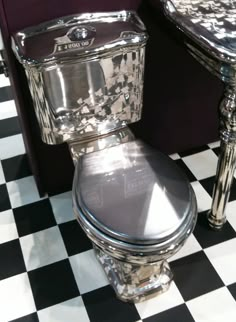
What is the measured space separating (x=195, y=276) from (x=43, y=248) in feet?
1.77

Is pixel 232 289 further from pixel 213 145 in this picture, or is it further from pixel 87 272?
pixel 213 145

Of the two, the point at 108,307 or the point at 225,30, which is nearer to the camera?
the point at 225,30

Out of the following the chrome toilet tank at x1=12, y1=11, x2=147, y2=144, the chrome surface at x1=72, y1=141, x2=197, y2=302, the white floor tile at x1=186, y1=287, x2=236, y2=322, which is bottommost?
the white floor tile at x1=186, y1=287, x2=236, y2=322

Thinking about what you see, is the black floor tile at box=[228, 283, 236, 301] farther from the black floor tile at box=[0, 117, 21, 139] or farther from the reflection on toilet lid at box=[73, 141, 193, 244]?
the black floor tile at box=[0, 117, 21, 139]

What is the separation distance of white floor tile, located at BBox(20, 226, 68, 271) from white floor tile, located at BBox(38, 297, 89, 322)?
169mm

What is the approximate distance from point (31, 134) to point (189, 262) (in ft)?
2.30

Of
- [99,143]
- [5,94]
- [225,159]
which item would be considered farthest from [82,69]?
[5,94]

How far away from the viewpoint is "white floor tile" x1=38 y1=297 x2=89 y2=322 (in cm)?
123

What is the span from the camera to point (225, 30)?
1.06 m

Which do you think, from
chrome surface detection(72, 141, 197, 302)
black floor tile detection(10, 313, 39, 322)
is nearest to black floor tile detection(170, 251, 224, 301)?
chrome surface detection(72, 141, 197, 302)

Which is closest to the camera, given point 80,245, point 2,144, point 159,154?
point 159,154

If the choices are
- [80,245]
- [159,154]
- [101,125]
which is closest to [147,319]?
[80,245]

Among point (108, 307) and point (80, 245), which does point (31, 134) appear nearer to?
point (80, 245)

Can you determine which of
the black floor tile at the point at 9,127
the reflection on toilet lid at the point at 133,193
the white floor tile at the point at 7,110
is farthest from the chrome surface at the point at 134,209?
the white floor tile at the point at 7,110
